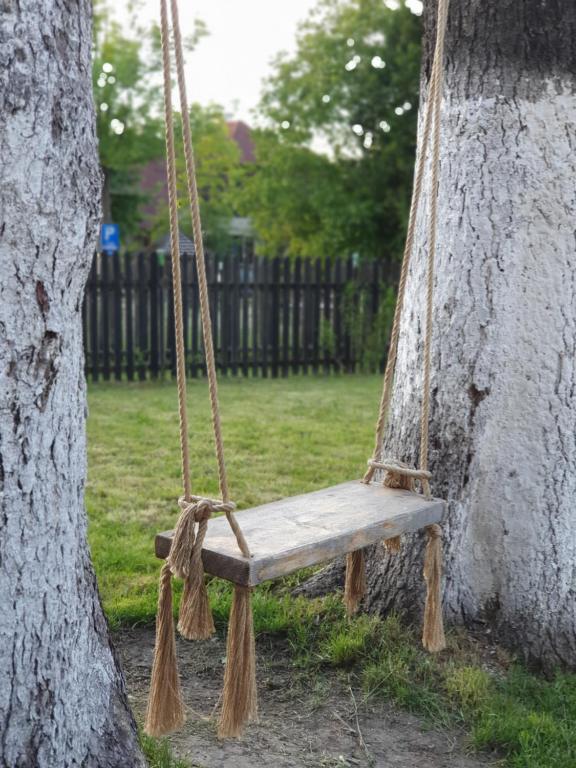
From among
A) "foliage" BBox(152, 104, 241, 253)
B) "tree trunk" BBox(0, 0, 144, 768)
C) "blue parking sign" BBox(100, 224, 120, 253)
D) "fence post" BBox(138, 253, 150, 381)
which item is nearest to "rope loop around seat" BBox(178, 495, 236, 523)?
"tree trunk" BBox(0, 0, 144, 768)

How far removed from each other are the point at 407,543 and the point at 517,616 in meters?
0.48

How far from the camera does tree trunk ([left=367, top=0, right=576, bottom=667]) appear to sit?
3.07 metres

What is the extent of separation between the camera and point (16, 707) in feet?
6.10

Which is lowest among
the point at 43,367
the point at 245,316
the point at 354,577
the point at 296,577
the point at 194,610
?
the point at 296,577

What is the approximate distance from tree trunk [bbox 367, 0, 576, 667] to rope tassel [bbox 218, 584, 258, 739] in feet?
4.12

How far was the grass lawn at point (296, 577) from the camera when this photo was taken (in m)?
2.85

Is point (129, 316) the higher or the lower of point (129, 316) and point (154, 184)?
the lower

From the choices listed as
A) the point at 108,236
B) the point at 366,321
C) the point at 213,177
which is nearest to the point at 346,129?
the point at 213,177

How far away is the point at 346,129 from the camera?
21281 millimetres

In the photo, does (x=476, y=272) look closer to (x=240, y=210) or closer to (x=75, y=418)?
(x=75, y=418)

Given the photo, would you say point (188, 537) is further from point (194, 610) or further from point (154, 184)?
point (154, 184)

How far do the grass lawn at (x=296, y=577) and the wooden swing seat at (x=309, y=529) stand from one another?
0.69m

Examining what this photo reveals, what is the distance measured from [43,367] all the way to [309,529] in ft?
2.91

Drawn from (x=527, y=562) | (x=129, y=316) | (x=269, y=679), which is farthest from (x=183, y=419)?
(x=129, y=316)
